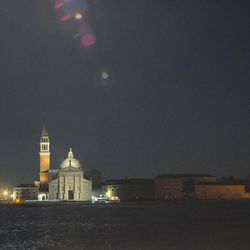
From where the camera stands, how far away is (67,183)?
4857 inches

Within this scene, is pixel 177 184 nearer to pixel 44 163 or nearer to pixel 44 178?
pixel 44 178

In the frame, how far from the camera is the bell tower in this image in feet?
438

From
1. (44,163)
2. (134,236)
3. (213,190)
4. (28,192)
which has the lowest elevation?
(134,236)

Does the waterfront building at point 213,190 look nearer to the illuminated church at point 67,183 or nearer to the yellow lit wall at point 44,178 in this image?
the illuminated church at point 67,183

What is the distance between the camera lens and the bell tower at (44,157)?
134 metres

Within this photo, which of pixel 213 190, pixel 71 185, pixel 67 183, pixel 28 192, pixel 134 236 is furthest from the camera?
pixel 213 190

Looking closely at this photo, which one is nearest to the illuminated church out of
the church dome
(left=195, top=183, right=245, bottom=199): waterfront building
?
the church dome

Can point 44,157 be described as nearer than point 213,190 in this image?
No

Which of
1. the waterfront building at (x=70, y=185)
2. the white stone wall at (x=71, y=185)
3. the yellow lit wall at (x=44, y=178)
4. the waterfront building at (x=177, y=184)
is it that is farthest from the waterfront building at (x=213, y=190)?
the yellow lit wall at (x=44, y=178)

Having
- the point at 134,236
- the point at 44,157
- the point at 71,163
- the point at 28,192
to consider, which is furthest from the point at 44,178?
the point at 134,236

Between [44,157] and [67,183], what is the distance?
13.0 meters

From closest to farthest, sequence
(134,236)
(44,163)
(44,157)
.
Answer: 1. (134,236)
2. (44,157)
3. (44,163)

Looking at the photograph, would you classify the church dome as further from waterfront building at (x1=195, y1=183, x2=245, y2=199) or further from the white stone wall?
waterfront building at (x1=195, y1=183, x2=245, y2=199)

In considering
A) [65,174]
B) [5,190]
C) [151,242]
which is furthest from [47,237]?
[5,190]
